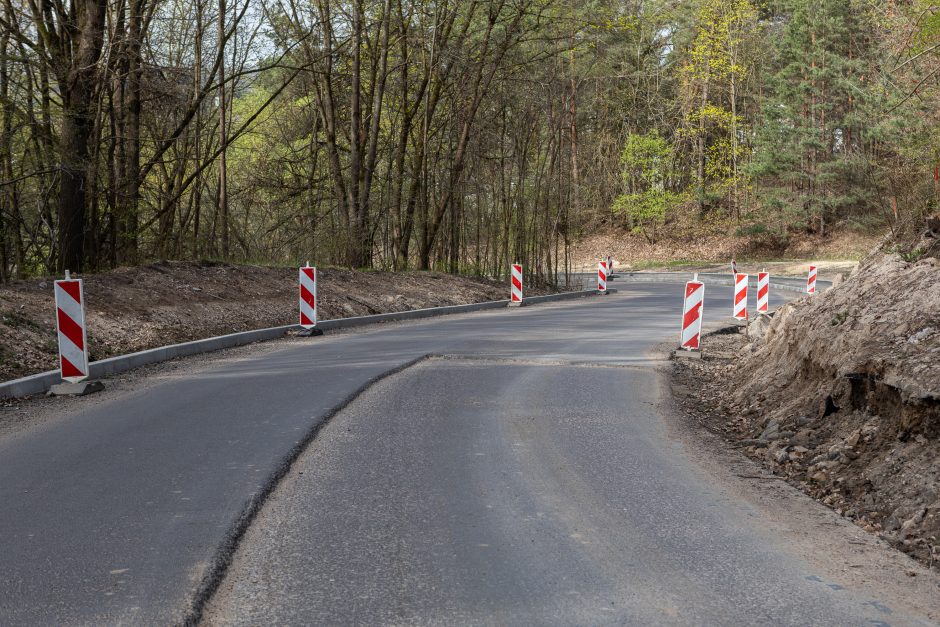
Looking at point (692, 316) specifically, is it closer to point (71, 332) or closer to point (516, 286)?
point (71, 332)

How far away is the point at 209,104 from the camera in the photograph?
28172 millimetres

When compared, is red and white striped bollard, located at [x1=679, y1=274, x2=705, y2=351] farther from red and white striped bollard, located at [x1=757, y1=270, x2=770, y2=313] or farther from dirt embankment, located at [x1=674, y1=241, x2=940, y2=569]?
red and white striped bollard, located at [x1=757, y1=270, x2=770, y2=313]

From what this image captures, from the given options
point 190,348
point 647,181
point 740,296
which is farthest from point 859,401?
point 647,181

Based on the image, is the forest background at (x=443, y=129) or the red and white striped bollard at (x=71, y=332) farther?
the forest background at (x=443, y=129)

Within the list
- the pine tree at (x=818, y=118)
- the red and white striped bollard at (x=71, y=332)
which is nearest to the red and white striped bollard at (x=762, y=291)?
the red and white striped bollard at (x=71, y=332)

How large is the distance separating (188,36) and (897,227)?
1741 centimetres

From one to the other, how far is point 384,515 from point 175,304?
1110cm

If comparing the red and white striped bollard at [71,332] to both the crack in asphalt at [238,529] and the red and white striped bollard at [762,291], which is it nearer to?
the crack in asphalt at [238,529]

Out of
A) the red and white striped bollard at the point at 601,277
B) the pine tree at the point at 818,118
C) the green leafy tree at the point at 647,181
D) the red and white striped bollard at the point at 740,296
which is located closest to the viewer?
the red and white striped bollard at the point at 740,296

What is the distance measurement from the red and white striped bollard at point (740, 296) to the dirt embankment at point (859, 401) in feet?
24.2

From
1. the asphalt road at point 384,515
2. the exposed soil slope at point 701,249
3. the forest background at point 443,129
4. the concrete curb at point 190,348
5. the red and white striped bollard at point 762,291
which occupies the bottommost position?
the asphalt road at point 384,515

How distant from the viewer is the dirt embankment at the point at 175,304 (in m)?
11.4

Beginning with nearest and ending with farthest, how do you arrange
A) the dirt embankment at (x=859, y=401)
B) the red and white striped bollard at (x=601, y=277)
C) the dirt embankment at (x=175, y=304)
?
1. the dirt embankment at (x=859, y=401)
2. the dirt embankment at (x=175, y=304)
3. the red and white striped bollard at (x=601, y=277)

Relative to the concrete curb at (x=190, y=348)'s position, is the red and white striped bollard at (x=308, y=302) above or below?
above
